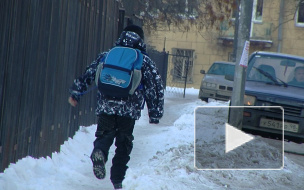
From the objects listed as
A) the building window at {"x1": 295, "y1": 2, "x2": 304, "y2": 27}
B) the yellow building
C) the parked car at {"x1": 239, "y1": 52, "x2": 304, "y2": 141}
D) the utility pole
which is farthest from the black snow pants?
the building window at {"x1": 295, "y1": 2, "x2": 304, "y2": 27}

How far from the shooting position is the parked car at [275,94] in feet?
33.9

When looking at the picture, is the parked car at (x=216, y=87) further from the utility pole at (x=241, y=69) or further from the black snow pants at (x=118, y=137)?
the black snow pants at (x=118, y=137)

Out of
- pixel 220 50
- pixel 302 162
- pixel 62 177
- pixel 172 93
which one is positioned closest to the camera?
pixel 62 177

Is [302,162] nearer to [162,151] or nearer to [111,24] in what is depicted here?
[162,151]

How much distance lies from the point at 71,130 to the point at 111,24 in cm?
386

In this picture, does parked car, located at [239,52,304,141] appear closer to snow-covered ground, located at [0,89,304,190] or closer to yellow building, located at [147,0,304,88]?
snow-covered ground, located at [0,89,304,190]

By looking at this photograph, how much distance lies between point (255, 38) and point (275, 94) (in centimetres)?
2749

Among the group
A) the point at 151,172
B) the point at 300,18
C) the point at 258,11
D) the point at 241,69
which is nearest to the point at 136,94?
the point at 151,172

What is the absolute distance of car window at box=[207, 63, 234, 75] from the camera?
77.1 feet

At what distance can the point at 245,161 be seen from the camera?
898cm

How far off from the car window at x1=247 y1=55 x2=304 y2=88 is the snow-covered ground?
1427 millimetres

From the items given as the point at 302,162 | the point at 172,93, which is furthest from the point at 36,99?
the point at 172,93

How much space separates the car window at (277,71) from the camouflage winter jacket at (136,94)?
228 inches
